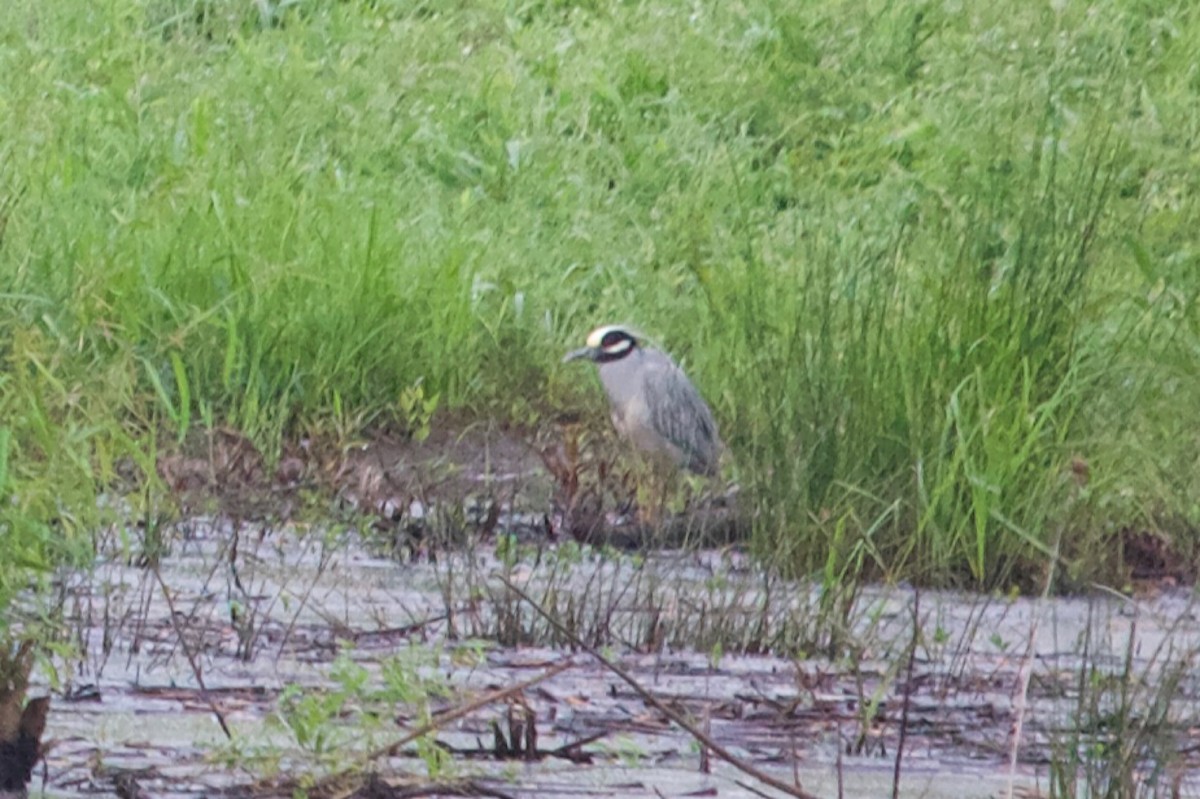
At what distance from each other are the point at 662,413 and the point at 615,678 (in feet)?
8.32

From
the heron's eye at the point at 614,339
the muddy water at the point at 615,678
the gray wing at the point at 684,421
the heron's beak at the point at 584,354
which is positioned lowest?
the muddy water at the point at 615,678

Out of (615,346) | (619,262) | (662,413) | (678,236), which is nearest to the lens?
(662,413)

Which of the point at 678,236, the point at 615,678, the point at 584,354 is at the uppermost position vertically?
the point at 678,236

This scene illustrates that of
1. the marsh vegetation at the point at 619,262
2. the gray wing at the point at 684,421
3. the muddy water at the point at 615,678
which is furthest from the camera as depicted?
the gray wing at the point at 684,421

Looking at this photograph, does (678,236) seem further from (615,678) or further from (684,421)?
(615,678)

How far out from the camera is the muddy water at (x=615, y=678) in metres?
3.80

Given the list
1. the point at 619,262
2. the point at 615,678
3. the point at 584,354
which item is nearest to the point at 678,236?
the point at 619,262

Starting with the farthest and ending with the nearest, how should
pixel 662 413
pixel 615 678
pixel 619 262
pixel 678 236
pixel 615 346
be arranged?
pixel 678 236, pixel 619 262, pixel 615 346, pixel 662 413, pixel 615 678

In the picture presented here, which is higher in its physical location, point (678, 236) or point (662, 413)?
point (678, 236)

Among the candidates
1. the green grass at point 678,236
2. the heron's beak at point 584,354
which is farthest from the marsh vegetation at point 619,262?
the heron's beak at point 584,354

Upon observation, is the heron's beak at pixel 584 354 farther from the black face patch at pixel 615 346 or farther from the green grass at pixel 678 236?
the green grass at pixel 678 236

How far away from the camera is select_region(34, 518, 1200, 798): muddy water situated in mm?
3797

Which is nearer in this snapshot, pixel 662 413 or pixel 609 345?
pixel 662 413

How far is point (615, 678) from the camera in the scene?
466cm
